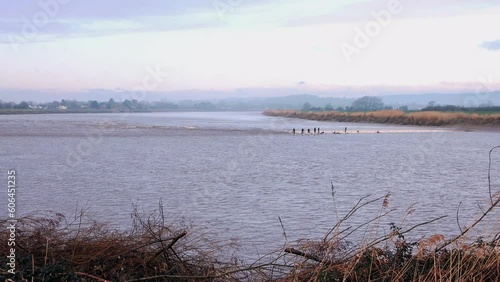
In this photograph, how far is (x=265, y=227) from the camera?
10578mm

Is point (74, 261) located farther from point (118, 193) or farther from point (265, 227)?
point (118, 193)

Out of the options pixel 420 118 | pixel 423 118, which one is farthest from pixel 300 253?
pixel 420 118

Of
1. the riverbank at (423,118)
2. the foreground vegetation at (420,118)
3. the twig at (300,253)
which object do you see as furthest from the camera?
the foreground vegetation at (420,118)

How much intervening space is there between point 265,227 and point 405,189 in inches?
265

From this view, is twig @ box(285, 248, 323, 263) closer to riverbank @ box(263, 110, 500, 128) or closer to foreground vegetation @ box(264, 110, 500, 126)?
riverbank @ box(263, 110, 500, 128)

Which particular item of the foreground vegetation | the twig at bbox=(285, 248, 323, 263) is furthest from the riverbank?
the twig at bbox=(285, 248, 323, 263)

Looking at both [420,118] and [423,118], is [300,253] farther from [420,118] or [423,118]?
[420,118]

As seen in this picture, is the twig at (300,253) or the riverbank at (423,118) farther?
the riverbank at (423,118)

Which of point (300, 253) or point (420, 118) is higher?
point (300, 253)

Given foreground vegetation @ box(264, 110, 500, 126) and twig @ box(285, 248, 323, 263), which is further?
foreground vegetation @ box(264, 110, 500, 126)

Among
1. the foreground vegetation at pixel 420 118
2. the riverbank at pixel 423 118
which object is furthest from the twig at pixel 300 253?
the foreground vegetation at pixel 420 118

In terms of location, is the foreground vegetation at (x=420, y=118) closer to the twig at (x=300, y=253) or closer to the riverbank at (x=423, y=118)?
the riverbank at (x=423, y=118)

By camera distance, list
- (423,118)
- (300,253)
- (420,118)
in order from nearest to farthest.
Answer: (300,253) → (423,118) → (420,118)

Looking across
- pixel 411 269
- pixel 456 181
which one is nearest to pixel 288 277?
pixel 411 269
